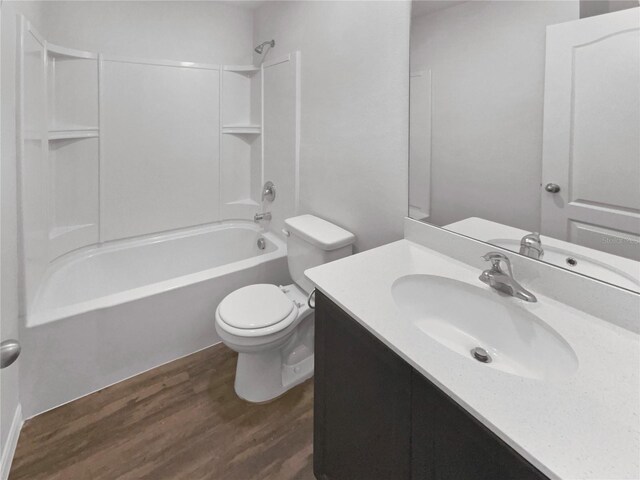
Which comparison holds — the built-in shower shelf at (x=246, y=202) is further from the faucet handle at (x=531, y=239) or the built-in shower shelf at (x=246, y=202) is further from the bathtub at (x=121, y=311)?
the faucet handle at (x=531, y=239)

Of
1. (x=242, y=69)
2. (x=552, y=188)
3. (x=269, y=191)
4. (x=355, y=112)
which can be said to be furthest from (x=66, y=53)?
(x=552, y=188)

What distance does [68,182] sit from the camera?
2.22 metres

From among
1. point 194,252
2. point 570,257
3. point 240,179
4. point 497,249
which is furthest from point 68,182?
point 570,257

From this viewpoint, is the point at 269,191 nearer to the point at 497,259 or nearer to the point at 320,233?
the point at 320,233

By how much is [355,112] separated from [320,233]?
657 millimetres

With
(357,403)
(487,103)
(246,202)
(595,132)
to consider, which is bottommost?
(357,403)

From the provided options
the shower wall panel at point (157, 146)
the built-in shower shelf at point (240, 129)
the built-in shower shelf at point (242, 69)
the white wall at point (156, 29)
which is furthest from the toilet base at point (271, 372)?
the white wall at point (156, 29)

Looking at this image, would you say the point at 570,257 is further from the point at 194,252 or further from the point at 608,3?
the point at 194,252

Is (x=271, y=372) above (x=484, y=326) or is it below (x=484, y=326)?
below

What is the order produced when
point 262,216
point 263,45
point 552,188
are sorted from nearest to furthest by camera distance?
point 552,188 < point 263,45 < point 262,216

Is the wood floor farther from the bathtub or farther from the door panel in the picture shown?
the door panel

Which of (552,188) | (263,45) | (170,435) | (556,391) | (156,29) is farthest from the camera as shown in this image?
(263,45)

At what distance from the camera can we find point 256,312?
165 cm

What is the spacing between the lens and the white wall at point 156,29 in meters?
2.09
